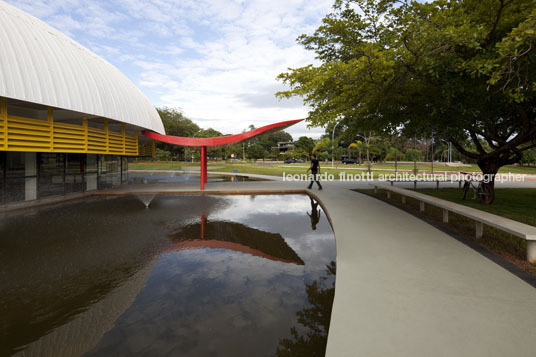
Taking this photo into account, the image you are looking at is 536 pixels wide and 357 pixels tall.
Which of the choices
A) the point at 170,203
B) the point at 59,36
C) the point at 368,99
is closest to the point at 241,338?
the point at 368,99

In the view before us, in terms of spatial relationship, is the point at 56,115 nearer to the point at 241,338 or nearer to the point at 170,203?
the point at 170,203

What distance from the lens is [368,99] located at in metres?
8.60

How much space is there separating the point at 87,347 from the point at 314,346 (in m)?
2.59

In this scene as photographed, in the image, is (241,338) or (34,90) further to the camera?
(34,90)

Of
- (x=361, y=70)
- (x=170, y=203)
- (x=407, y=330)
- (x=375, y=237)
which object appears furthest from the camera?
(x=170, y=203)

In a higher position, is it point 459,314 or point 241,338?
point 459,314

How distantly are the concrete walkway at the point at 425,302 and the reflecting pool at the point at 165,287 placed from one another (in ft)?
1.56

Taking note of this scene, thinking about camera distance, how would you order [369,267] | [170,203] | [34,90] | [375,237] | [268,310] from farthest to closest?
[170,203] < [34,90] < [375,237] < [369,267] < [268,310]

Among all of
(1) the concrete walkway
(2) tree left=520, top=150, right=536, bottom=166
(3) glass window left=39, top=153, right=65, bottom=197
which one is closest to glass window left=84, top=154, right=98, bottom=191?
(3) glass window left=39, top=153, right=65, bottom=197

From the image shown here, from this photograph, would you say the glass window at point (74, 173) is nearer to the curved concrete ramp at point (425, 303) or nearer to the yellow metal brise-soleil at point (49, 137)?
the yellow metal brise-soleil at point (49, 137)

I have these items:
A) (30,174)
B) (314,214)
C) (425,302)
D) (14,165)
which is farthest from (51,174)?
(425,302)

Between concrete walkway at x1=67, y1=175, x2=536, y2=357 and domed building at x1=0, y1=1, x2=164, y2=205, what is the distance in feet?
38.5

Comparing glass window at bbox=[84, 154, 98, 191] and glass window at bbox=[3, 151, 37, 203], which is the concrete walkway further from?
glass window at bbox=[84, 154, 98, 191]

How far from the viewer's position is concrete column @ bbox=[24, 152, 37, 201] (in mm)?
11094
